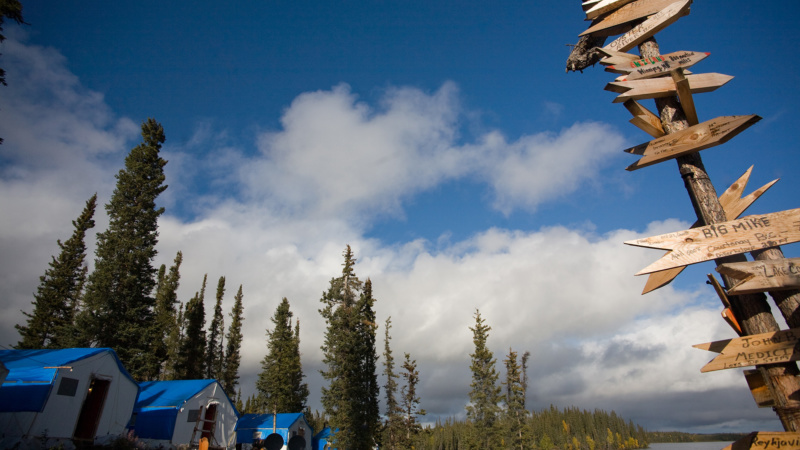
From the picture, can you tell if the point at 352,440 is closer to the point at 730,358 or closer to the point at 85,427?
the point at 85,427

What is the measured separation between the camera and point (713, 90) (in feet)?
16.6

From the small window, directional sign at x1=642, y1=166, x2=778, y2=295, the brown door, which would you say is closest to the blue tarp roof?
the small window

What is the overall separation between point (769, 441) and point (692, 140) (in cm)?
321

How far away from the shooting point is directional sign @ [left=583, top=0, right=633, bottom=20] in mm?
5973

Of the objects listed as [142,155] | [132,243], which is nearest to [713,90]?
[132,243]

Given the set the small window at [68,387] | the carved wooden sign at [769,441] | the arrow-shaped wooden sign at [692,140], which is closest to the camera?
the carved wooden sign at [769,441]

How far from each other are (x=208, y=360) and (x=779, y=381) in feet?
207

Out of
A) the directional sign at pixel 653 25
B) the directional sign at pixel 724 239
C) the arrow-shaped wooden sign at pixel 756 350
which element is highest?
the directional sign at pixel 653 25

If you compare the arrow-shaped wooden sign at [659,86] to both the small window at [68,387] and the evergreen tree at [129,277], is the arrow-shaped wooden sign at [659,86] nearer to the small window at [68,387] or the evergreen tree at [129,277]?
the small window at [68,387]

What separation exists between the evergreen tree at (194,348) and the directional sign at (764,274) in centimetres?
5425

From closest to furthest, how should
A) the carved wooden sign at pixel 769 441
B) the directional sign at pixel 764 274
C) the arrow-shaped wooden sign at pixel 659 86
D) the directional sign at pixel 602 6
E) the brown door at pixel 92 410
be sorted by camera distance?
the carved wooden sign at pixel 769 441
the directional sign at pixel 764 274
the arrow-shaped wooden sign at pixel 659 86
the directional sign at pixel 602 6
the brown door at pixel 92 410

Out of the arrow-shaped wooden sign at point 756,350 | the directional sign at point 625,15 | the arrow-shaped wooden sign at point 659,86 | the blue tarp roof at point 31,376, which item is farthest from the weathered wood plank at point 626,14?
the blue tarp roof at point 31,376

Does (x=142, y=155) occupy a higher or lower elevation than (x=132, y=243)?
higher

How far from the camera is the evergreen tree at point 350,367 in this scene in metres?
31.1
